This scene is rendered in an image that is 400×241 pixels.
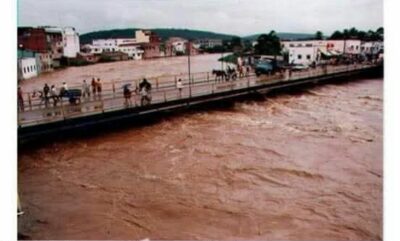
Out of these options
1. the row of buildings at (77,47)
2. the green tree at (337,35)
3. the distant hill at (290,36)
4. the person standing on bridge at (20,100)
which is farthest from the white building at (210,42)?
the person standing on bridge at (20,100)

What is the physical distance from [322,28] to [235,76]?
0.44m

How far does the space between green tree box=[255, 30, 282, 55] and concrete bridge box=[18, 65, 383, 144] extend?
0.44 ft

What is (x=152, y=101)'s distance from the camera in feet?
7.95

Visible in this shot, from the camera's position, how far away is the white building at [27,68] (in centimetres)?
231

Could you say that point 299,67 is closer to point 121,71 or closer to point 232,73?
point 232,73

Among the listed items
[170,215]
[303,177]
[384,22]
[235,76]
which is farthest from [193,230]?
[384,22]

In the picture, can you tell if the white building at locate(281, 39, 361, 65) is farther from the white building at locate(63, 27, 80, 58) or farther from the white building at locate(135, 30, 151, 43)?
the white building at locate(63, 27, 80, 58)

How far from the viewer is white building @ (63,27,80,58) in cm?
228

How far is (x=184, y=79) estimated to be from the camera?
7.96 feet

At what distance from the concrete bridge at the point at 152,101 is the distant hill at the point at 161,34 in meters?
0.19

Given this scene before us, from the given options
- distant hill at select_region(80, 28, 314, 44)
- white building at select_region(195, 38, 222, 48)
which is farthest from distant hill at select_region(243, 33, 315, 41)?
white building at select_region(195, 38, 222, 48)

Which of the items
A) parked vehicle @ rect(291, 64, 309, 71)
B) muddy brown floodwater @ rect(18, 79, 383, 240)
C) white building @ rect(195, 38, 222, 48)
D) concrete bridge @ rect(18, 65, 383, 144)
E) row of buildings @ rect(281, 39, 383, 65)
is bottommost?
muddy brown floodwater @ rect(18, 79, 383, 240)

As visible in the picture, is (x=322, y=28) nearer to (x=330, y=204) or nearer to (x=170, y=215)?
(x=330, y=204)
